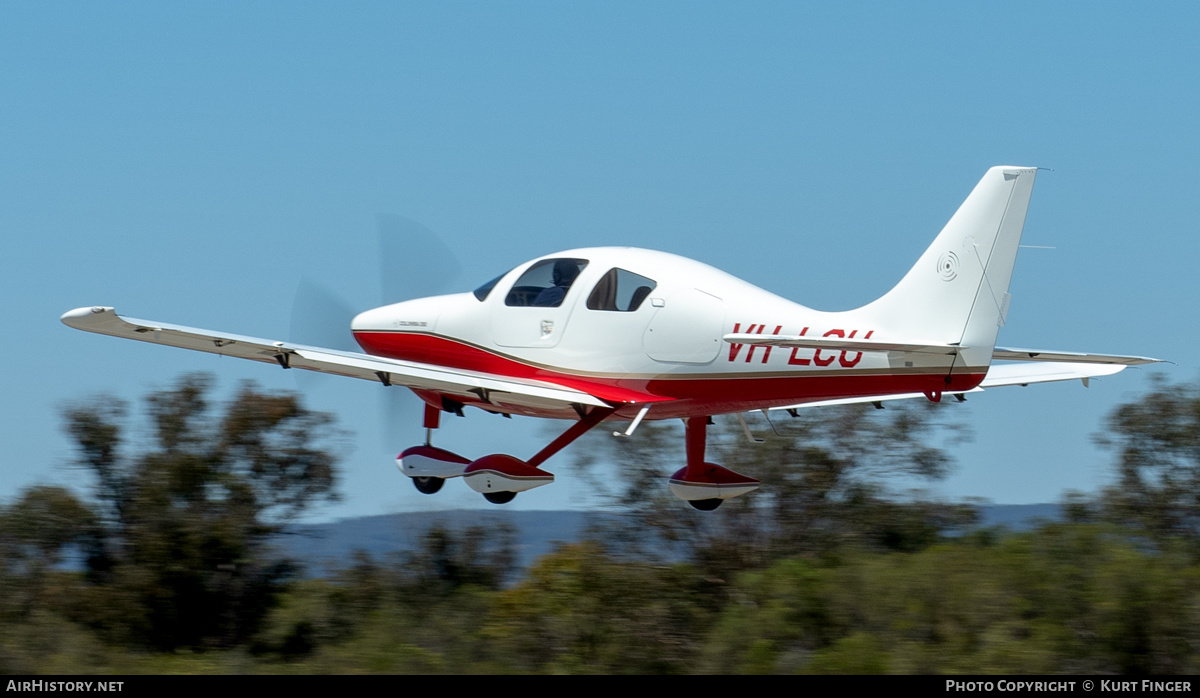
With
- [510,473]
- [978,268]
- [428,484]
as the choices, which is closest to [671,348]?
[510,473]

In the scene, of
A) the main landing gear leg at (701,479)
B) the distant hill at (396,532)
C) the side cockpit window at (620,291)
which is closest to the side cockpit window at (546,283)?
the side cockpit window at (620,291)

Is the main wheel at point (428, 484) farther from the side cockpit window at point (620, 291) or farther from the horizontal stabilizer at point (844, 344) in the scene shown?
the horizontal stabilizer at point (844, 344)

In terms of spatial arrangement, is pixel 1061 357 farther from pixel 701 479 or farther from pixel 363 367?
pixel 363 367

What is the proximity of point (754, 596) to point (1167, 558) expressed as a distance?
25.8ft

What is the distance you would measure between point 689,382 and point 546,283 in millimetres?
2236

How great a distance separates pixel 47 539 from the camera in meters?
29.3

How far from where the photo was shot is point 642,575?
2345 cm

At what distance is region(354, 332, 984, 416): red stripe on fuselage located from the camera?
12.3m

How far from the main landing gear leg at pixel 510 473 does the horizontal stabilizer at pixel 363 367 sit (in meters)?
0.54

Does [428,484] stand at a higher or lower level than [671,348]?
lower

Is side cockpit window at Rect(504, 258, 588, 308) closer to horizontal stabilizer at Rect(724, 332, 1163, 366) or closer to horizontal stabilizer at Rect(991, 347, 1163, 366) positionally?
horizontal stabilizer at Rect(724, 332, 1163, 366)

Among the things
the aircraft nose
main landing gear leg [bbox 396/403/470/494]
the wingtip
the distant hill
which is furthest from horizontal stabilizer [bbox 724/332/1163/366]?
the distant hill

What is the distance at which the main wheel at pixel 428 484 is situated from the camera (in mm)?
15234

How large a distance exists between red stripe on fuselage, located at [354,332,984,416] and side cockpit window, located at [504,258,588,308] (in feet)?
2.34
